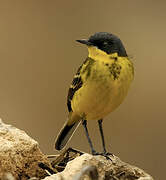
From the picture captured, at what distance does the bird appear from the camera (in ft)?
18.0

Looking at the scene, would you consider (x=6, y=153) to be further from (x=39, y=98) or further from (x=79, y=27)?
(x=79, y=27)

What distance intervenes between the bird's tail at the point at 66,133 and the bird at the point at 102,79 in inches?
10.6

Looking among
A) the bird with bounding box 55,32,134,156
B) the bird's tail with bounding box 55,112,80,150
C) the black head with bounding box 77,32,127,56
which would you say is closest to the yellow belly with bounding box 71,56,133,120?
the bird with bounding box 55,32,134,156

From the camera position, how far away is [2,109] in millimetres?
8898

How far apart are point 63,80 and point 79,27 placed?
0.97m

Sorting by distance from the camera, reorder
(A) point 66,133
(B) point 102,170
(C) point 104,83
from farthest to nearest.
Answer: (A) point 66,133 → (C) point 104,83 → (B) point 102,170

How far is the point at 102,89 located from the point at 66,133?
2.86 ft

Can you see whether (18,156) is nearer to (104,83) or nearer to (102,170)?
(102,170)

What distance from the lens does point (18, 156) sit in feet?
14.0

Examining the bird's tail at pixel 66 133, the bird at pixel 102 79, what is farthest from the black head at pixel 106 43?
the bird's tail at pixel 66 133

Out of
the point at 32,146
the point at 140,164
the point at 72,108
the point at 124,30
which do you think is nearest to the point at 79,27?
the point at 124,30

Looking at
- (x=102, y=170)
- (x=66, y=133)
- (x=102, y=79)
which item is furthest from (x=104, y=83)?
(x=102, y=170)

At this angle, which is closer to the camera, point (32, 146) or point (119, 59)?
point (32, 146)

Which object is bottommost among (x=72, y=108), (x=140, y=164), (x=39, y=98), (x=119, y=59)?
(x=140, y=164)
